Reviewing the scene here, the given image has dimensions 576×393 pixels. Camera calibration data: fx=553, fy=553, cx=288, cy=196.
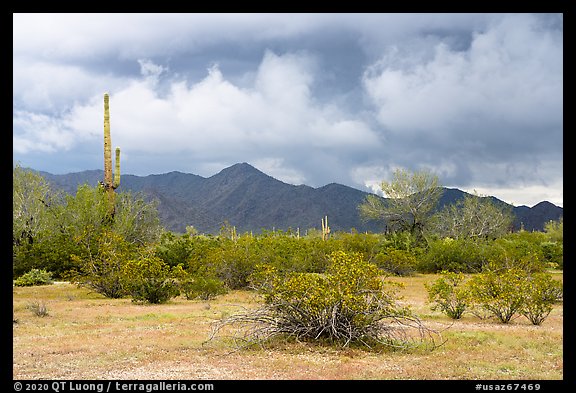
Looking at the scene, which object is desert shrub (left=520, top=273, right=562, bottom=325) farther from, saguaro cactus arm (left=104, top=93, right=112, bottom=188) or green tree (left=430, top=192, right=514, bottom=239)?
green tree (left=430, top=192, right=514, bottom=239)

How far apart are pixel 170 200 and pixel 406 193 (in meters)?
76.4

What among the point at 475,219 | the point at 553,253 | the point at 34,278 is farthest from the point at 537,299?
the point at 475,219

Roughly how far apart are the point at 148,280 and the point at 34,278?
361 inches

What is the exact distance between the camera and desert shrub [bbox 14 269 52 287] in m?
23.5

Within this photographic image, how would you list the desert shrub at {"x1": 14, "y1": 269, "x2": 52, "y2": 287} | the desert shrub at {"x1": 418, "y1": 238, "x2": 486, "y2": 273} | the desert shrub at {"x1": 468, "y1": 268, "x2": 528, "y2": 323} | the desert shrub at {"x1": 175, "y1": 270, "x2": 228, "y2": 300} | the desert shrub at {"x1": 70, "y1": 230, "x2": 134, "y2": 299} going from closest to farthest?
1. the desert shrub at {"x1": 468, "y1": 268, "x2": 528, "y2": 323}
2. the desert shrub at {"x1": 175, "y1": 270, "x2": 228, "y2": 300}
3. the desert shrub at {"x1": 70, "y1": 230, "x2": 134, "y2": 299}
4. the desert shrub at {"x1": 14, "y1": 269, "x2": 52, "y2": 287}
5. the desert shrub at {"x1": 418, "y1": 238, "x2": 486, "y2": 273}

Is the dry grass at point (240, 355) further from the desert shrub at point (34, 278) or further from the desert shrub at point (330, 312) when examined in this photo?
the desert shrub at point (34, 278)

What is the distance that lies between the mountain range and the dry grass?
9022cm

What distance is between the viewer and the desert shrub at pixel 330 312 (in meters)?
9.55

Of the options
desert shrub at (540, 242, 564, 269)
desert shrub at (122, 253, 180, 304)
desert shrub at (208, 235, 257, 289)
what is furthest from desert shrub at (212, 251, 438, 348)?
desert shrub at (540, 242, 564, 269)

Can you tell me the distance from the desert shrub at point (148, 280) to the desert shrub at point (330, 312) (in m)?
8.28
